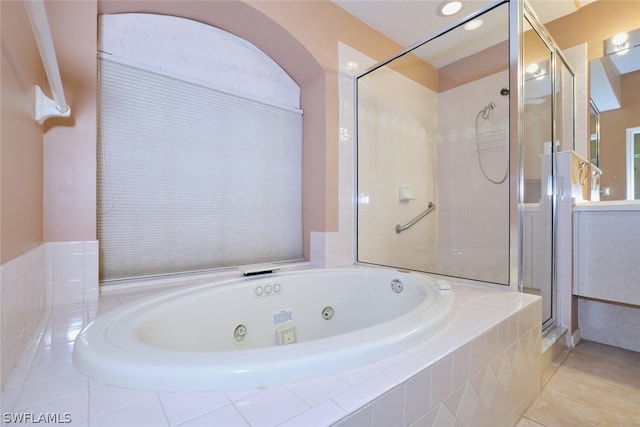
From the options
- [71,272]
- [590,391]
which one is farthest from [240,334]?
[590,391]

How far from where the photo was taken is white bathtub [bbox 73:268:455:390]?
0.60m

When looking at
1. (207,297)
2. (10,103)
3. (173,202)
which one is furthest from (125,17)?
(207,297)

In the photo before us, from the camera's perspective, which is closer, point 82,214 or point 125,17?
point 82,214

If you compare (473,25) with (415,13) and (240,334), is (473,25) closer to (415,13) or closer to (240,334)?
(415,13)

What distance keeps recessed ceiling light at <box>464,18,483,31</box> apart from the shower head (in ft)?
1.89

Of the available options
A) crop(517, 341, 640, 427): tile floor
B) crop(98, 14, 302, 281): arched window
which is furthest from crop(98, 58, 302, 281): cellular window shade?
crop(517, 341, 640, 427): tile floor

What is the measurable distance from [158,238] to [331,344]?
127cm

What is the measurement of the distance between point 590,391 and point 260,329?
1.62 m

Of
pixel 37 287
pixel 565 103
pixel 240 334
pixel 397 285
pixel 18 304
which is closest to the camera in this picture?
pixel 18 304

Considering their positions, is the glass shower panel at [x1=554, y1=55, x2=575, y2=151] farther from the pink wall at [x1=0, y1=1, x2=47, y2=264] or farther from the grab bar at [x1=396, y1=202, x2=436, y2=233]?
the pink wall at [x1=0, y1=1, x2=47, y2=264]

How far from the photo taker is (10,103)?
70 centimetres

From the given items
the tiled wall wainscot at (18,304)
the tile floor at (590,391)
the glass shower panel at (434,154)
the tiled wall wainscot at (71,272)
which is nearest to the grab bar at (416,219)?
the glass shower panel at (434,154)

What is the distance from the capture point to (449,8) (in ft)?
6.59

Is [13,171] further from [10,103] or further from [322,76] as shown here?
[322,76]
